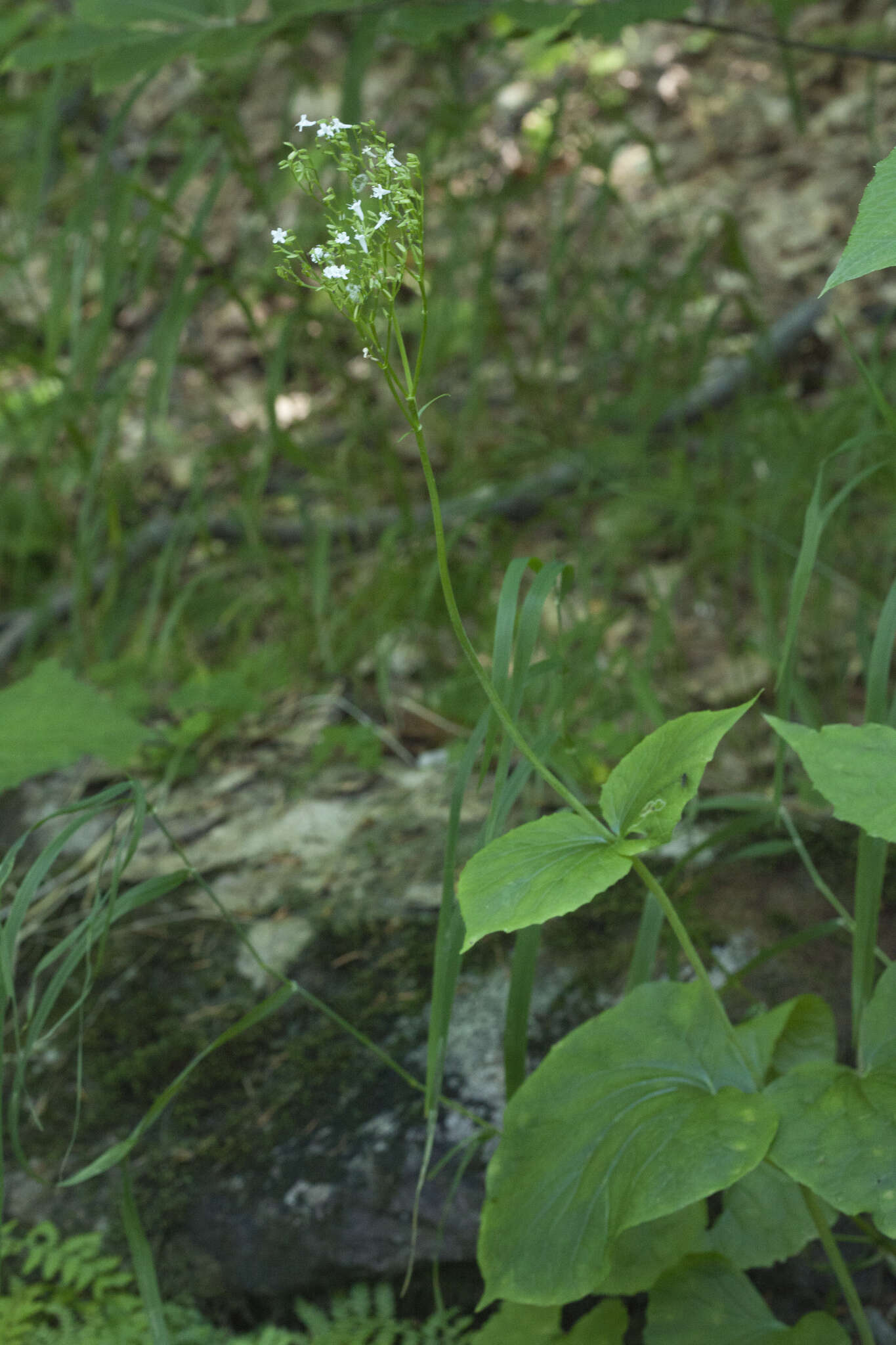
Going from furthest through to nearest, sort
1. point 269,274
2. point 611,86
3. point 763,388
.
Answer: point 611,86 → point 763,388 → point 269,274

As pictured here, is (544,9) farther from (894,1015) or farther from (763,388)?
(763,388)

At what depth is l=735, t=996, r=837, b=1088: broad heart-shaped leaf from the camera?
1.10m

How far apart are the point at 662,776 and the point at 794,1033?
1.45ft

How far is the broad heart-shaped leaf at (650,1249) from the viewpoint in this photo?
1.01 m

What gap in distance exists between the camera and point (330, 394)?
363cm

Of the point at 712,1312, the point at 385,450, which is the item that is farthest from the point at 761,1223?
the point at 385,450

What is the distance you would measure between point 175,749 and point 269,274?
131 cm

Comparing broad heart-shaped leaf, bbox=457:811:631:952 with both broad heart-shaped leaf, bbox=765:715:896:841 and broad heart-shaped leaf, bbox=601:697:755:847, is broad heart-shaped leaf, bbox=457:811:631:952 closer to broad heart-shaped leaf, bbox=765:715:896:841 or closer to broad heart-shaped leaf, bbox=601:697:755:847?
broad heart-shaped leaf, bbox=601:697:755:847

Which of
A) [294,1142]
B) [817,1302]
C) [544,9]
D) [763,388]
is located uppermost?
[544,9]

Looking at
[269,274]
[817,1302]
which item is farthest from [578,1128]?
[269,274]

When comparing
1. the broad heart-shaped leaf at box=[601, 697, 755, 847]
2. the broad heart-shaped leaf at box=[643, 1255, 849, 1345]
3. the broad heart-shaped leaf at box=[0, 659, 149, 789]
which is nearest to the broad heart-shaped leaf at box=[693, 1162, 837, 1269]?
the broad heart-shaped leaf at box=[643, 1255, 849, 1345]

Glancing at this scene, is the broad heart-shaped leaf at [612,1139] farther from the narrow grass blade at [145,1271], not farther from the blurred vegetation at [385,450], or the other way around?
the blurred vegetation at [385,450]

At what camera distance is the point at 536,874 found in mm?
867

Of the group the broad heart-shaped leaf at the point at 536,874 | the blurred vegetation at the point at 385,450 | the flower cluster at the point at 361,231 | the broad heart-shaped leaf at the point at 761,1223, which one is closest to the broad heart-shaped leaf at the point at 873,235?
the flower cluster at the point at 361,231
